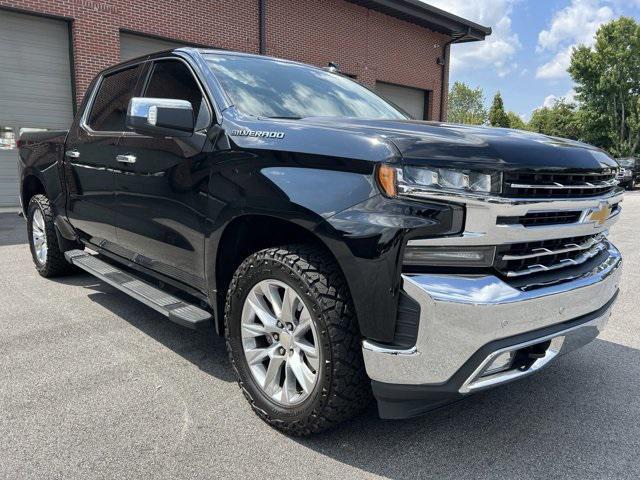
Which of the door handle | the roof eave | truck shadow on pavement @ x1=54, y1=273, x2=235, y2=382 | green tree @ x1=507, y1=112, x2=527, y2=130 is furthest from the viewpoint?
green tree @ x1=507, y1=112, x2=527, y2=130

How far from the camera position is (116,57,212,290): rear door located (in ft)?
9.67

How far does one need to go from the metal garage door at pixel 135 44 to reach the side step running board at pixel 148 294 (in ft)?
30.4

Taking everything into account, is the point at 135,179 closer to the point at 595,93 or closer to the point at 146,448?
the point at 146,448

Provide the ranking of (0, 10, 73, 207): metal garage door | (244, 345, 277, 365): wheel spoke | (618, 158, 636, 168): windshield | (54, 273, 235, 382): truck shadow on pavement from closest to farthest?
1. (244, 345, 277, 365): wheel spoke
2. (54, 273, 235, 382): truck shadow on pavement
3. (0, 10, 73, 207): metal garage door
4. (618, 158, 636, 168): windshield

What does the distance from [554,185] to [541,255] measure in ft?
1.01

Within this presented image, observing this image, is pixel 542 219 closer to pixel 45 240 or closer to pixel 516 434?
pixel 516 434

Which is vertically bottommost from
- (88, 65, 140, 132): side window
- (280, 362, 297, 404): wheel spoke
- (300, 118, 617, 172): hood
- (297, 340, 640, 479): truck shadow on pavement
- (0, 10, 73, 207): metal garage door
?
(297, 340, 640, 479): truck shadow on pavement

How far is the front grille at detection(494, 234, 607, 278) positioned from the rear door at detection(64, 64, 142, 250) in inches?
106

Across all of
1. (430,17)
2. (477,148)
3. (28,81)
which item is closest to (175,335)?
(477,148)

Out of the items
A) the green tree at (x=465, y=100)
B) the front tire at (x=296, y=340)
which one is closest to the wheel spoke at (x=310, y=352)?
the front tire at (x=296, y=340)

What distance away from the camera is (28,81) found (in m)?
11.4

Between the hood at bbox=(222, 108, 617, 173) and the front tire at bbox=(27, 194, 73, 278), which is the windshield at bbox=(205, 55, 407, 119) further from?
the front tire at bbox=(27, 194, 73, 278)

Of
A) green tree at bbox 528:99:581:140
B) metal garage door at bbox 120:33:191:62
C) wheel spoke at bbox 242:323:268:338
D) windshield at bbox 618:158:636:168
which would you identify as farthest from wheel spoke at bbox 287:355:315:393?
green tree at bbox 528:99:581:140

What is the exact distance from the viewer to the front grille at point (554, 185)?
6.90 feet
